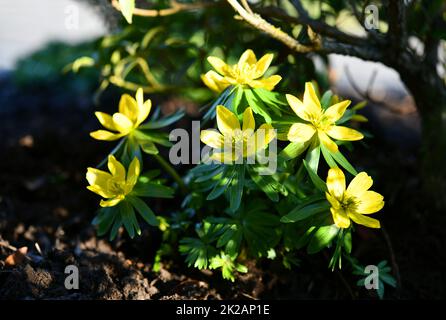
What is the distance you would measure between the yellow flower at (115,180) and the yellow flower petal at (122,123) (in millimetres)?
127

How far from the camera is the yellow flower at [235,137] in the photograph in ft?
4.53

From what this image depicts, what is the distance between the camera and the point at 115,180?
4.96ft

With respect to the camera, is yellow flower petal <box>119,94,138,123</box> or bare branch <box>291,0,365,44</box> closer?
A: yellow flower petal <box>119,94,138,123</box>

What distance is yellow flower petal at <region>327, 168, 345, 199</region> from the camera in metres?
1.36

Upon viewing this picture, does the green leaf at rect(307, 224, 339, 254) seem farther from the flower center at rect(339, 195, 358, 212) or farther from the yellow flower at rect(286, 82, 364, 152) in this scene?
the yellow flower at rect(286, 82, 364, 152)

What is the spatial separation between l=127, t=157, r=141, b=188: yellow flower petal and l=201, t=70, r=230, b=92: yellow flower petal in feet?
1.01

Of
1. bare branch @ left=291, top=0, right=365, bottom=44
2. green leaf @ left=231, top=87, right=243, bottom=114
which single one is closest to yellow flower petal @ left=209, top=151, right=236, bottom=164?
green leaf @ left=231, top=87, right=243, bottom=114

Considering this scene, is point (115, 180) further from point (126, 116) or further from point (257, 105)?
point (257, 105)

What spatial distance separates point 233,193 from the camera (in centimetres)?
141

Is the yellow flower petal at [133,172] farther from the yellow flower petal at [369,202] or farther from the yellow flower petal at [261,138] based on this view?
the yellow flower petal at [369,202]

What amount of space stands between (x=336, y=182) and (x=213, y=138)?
0.35 meters

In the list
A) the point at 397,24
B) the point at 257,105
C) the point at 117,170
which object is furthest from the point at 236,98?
the point at 397,24

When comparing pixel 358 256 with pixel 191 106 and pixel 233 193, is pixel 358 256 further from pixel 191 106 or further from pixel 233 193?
pixel 191 106

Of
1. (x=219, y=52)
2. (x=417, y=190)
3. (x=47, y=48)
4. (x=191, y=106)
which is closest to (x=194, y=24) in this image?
(x=219, y=52)
